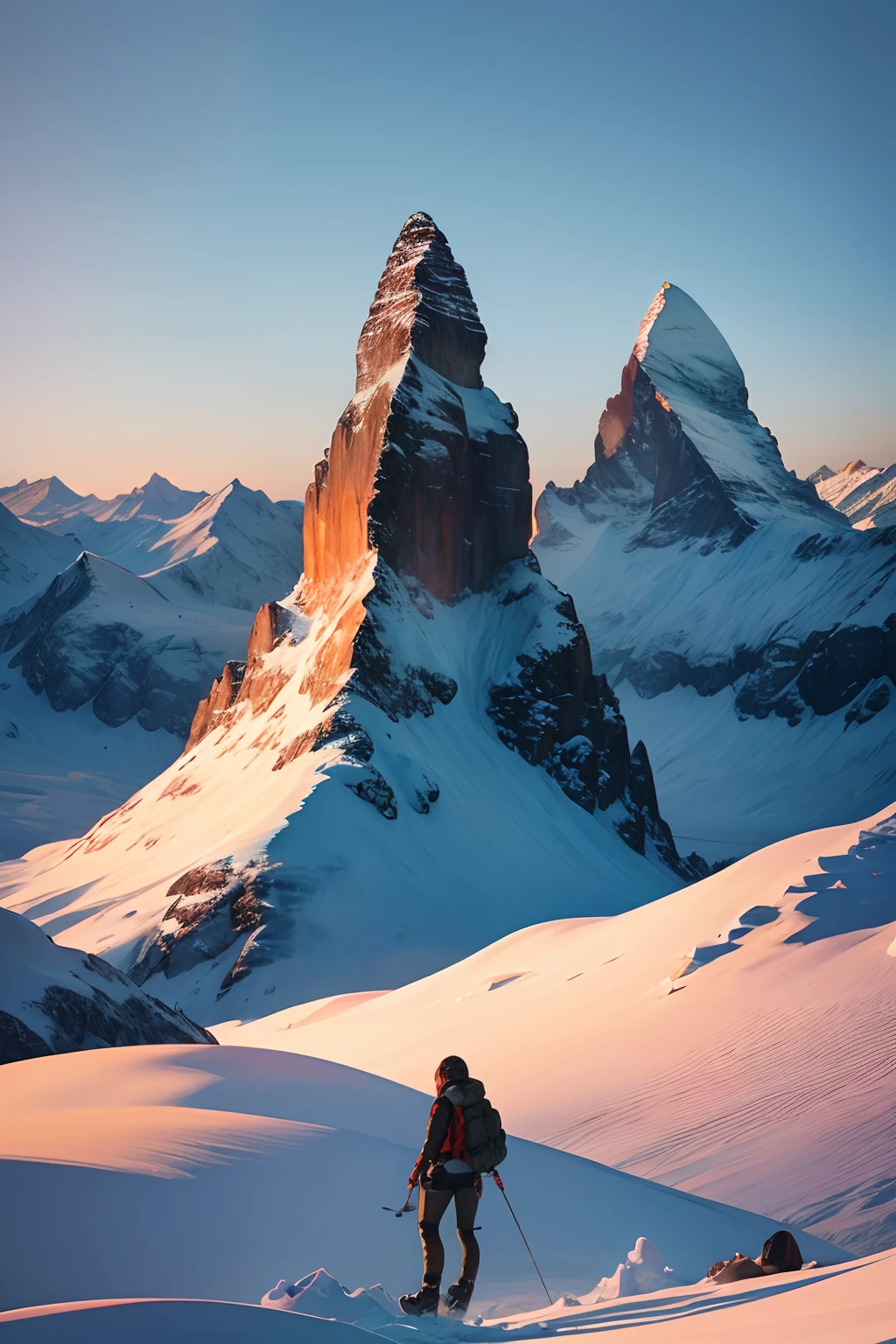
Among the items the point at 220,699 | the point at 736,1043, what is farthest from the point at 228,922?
the point at 736,1043

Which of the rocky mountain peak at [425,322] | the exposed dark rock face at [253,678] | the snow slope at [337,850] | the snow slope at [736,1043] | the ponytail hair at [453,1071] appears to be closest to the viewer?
the ponytail hair at [453,1071]

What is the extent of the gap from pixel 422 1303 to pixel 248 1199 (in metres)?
2.49

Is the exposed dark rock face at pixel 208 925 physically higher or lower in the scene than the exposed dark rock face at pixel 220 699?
lower

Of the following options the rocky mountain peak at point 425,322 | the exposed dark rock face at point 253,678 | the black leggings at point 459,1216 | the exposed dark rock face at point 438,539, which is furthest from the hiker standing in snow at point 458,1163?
the rocky mountain peak at point 425,322

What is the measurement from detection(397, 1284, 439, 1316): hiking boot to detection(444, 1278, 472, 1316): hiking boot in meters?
0.23

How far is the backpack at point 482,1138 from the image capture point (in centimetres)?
856

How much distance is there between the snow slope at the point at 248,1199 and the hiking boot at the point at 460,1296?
87cm

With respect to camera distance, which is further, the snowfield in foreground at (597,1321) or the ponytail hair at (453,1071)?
the ponytail hair at (453,1071)

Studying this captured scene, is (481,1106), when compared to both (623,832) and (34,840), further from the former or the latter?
(34,840)

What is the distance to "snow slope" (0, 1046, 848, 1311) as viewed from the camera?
905 centimetres

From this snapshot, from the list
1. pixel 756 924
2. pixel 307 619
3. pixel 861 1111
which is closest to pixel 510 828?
pixel 307 619

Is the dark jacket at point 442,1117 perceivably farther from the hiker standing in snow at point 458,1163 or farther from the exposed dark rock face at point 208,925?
the exposed dark rock face at point 208,925

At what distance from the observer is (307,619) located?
100938mm

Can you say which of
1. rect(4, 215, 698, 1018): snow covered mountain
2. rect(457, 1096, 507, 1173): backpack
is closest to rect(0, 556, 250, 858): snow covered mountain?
rect(4, 215, 698, 1018): snow covered mountain
